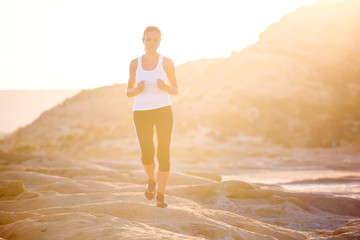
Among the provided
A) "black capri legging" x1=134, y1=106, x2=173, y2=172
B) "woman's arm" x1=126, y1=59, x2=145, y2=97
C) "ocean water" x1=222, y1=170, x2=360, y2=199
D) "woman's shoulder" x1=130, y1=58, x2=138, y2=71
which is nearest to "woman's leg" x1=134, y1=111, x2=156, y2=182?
"black capri legging" x1=134, y1=106, x2=173, y2=172

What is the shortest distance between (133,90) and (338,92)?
33023mm

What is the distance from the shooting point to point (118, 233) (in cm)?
333

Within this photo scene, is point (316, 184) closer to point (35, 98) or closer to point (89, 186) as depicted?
point (89, 186)

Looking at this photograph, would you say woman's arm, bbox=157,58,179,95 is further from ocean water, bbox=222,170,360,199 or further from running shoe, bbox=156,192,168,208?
ocean water, bbox=222,170,360,199

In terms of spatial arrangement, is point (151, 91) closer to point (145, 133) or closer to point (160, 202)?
point (145, 133)

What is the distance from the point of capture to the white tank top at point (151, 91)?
4527 millimetres

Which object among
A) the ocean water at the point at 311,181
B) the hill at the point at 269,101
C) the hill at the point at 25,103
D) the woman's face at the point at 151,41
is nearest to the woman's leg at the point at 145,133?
the woman's face at the point at 151,41

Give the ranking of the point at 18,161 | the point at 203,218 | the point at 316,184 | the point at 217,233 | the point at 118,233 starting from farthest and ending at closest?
the point at 18,161 → the point at 316,184 → the point at 203,218 → the point at 217,233 → the point at 118,233

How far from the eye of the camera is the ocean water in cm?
998

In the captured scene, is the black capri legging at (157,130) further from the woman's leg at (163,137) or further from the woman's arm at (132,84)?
the woman's arm at (132,84)

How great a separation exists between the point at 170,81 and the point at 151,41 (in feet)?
1.55

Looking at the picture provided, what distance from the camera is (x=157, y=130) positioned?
4645 millimetres

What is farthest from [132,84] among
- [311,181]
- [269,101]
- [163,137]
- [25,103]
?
[25,103]

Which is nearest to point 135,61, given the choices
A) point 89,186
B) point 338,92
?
point 89,186
